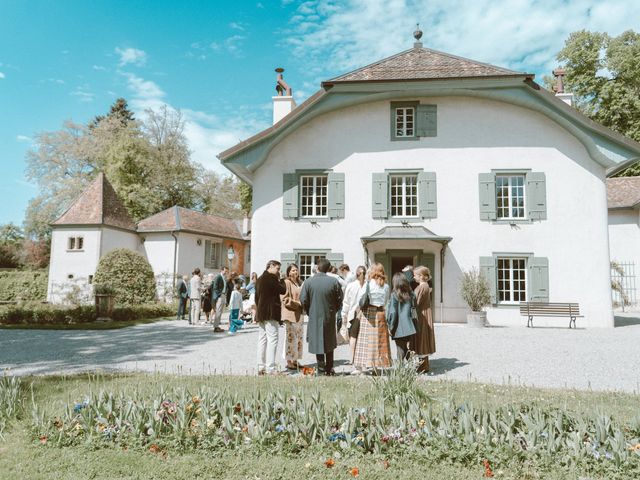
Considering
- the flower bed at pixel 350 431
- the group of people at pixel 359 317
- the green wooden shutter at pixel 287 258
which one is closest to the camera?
A: the flower bed at pixel 350 431

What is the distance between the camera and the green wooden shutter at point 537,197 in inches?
599

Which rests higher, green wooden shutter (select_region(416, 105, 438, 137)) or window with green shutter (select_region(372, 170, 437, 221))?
green wooden shutter (select_region(416, 105, 438, 137))

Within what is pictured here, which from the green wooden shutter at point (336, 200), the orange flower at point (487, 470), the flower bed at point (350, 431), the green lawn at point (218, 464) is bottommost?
the green lawn at point (218, 464)

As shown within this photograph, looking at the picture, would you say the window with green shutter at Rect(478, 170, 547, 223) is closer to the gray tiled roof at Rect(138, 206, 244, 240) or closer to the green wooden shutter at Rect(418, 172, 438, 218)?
the green wooden shutter at Rect(418, 172, 438, 218)

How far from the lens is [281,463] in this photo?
3.59 m

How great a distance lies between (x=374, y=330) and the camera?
699 cm

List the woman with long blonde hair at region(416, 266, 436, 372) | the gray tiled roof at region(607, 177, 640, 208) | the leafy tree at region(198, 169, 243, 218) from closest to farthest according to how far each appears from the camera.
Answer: the woman with long blonde hair at region(416, 266, 436, 372) → the gray tiled roof at region(607, 177, 640, 208) → the leafy tree at region(198, 169, 243, 218)

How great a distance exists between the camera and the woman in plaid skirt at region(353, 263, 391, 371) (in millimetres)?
6957

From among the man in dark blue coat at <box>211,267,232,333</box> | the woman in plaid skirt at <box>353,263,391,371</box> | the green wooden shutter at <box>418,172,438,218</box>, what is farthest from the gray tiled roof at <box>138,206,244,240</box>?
the woman in plaid skirt at <box>353,263,391,371</box>

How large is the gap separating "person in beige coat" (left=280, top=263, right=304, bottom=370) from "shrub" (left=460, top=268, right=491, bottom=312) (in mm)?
8702

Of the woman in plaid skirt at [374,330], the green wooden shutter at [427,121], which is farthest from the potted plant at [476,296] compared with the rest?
the woman in plaid skirt at [374,330]

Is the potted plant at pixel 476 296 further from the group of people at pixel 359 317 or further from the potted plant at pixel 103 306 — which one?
the potted plant at pixel 103 306

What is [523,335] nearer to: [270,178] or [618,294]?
[270,178]

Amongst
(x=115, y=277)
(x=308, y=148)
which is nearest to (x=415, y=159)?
(x=308, y=148)
